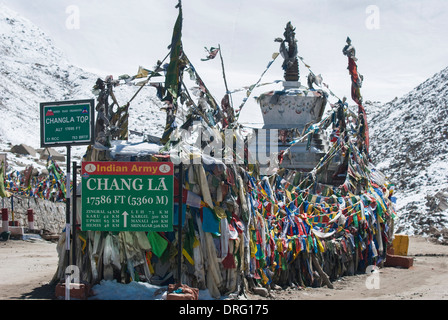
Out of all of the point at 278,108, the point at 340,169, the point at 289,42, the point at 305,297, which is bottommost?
the point at 305,297

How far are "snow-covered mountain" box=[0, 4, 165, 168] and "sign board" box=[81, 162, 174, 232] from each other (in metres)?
41.1

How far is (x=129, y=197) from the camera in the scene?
9930 millimetres

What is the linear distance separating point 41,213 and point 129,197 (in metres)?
13.1

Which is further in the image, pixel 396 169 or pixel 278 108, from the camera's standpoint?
pixel 396 169

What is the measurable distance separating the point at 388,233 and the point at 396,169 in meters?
18.5

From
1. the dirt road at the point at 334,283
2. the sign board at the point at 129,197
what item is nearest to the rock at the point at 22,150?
the dirt road at the point at 334,283

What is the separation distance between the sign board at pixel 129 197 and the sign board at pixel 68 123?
27.2 inches

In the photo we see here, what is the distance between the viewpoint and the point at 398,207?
28625 millimetres

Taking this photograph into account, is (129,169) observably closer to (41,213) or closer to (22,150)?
(41,213)

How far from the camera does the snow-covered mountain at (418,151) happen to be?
26828 millimetres

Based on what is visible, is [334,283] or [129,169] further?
[334,283]

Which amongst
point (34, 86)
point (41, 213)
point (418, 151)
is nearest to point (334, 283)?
point (41, 213)
